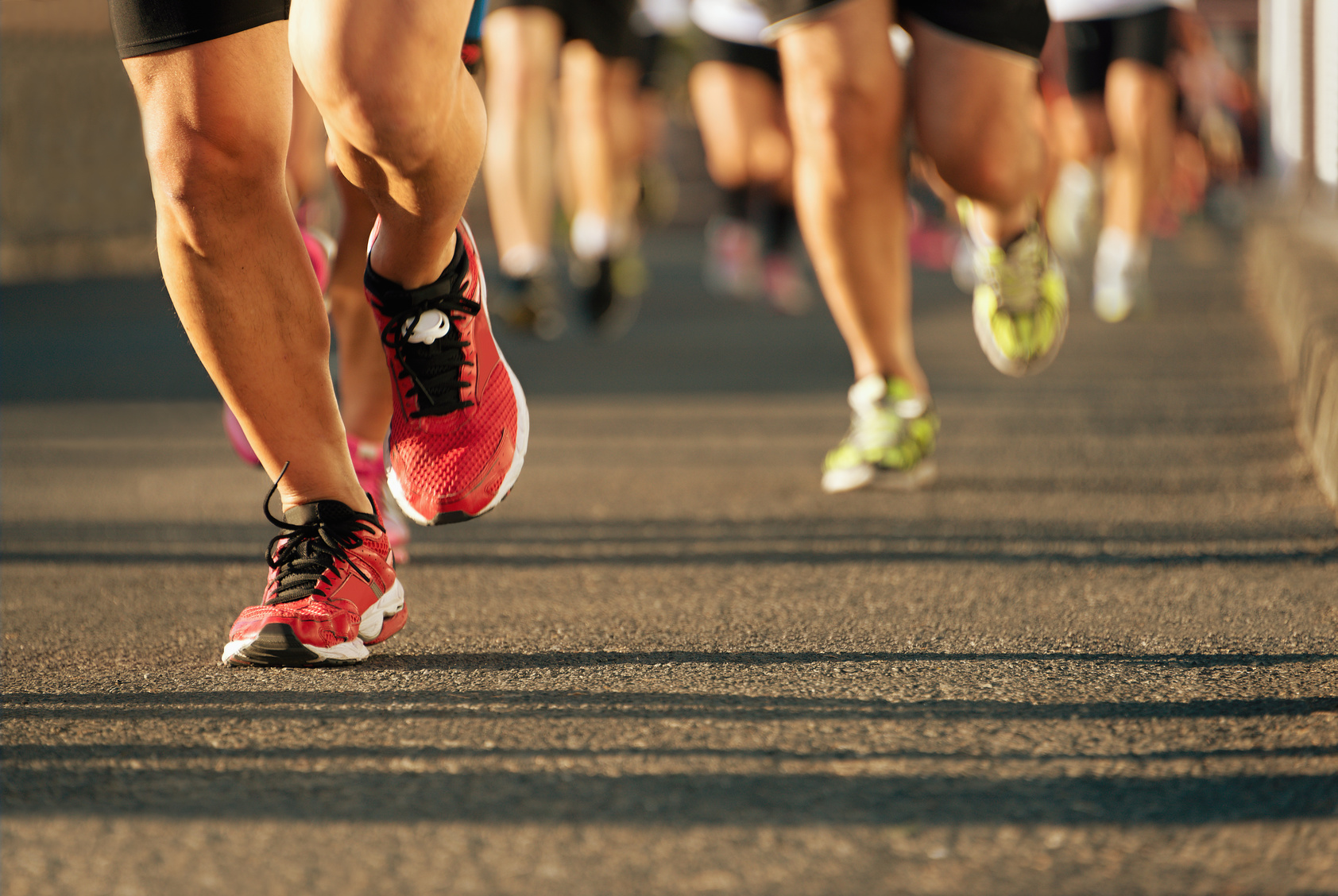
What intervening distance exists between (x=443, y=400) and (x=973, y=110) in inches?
58.2

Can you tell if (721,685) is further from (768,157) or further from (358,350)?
(768,157)

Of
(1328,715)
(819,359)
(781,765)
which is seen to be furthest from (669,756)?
(819,359)

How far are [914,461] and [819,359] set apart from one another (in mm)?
2492

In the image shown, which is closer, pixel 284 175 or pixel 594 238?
pixel 284 175

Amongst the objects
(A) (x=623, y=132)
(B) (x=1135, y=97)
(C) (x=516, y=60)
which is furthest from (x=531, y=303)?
(B) (x=1135, y=97)

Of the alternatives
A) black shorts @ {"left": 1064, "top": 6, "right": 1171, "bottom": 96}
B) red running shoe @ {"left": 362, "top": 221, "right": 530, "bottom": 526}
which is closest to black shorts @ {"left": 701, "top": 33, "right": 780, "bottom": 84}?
black shorts @ {"left": 1064, "top": 6, "right": 1171, "bottom": 96}

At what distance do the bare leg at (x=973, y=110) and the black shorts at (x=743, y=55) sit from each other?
3455mm

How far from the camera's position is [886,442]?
336 centimetres

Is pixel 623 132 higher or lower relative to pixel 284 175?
lower

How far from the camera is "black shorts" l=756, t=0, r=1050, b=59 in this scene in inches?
123

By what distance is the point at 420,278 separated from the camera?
86.9 inches

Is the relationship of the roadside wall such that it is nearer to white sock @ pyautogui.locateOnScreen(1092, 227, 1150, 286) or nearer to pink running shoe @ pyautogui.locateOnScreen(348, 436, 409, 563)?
white sock @ pyautogui.locateOnScreen(1092, 227, 1150, 286)

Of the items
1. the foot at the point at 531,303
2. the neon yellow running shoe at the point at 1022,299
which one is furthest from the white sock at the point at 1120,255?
the neon yellow running shoe at the point at 1022,299

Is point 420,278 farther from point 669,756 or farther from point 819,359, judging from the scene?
point 819,359
